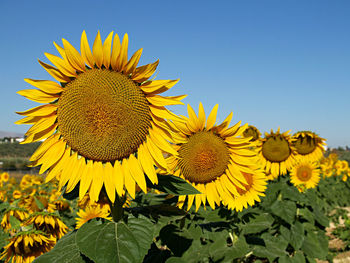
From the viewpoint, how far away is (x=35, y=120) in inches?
74.0

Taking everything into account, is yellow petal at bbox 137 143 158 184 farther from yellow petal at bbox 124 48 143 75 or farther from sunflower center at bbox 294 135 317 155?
sunflower center at bbox 294 135 317 155

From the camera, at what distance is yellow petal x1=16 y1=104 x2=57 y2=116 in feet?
6.04

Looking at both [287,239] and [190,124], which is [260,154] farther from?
[190,124]

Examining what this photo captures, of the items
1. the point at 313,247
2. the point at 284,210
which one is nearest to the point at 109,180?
the point at 284,210

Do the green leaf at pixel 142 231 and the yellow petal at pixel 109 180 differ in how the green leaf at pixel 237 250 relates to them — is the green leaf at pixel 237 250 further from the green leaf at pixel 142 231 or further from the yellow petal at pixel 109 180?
the yellow petal at pixel 109 180

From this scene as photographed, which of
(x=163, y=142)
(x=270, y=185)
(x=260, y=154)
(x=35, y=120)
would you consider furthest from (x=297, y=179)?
(x=35, y=120)

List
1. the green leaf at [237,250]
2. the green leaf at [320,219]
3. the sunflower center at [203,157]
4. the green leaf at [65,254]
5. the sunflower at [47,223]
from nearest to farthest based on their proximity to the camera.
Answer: the green leaf at [65,254], the sunflower center at [203,157], the sunflower at [47,223], the green leaf at [237,250], the green leaf at [320,219]

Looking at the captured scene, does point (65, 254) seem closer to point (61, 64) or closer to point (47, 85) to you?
point (47, 85)

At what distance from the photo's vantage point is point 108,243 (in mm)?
1694

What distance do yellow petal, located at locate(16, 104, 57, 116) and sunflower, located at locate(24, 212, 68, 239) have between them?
152cm

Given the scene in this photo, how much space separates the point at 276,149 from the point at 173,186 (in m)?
3.80

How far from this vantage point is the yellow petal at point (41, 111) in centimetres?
184

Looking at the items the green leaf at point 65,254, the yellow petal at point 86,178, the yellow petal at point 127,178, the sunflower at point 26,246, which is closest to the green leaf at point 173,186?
the yellow petal at point 127,178

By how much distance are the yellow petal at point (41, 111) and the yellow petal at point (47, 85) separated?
0.29 feet
